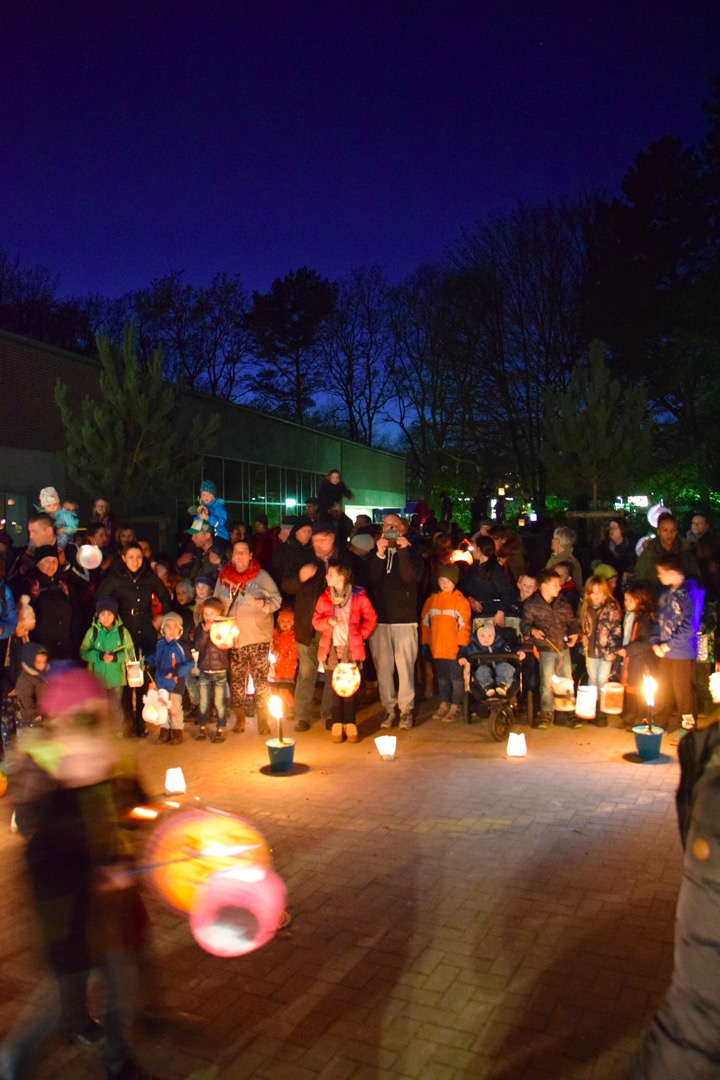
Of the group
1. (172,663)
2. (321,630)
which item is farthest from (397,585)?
(172,663)

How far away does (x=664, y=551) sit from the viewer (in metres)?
11.7

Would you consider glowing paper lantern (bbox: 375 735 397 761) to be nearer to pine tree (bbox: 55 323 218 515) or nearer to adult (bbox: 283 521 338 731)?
adult (bbox: 283 521 338 731)

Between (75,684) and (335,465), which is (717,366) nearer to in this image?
(335,465)

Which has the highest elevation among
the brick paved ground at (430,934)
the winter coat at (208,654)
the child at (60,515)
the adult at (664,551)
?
the child at (60,515)

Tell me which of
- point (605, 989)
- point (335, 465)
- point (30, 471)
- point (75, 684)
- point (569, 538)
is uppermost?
point (335, 465)

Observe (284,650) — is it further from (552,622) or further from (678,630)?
(678,630)

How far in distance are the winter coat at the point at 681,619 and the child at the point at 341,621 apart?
2.97 m

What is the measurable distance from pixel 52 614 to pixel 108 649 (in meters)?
0.69

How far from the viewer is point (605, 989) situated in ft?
15.3

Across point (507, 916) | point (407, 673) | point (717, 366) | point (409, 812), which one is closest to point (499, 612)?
point (407, 673)

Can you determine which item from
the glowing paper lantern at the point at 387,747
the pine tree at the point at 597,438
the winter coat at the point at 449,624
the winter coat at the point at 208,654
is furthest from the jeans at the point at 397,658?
the pine tree at the point at 597,438

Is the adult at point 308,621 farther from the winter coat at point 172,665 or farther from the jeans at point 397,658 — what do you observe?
the winter coat at point 172,665

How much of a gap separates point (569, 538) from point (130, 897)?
8.75m

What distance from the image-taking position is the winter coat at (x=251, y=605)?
33.3ft
